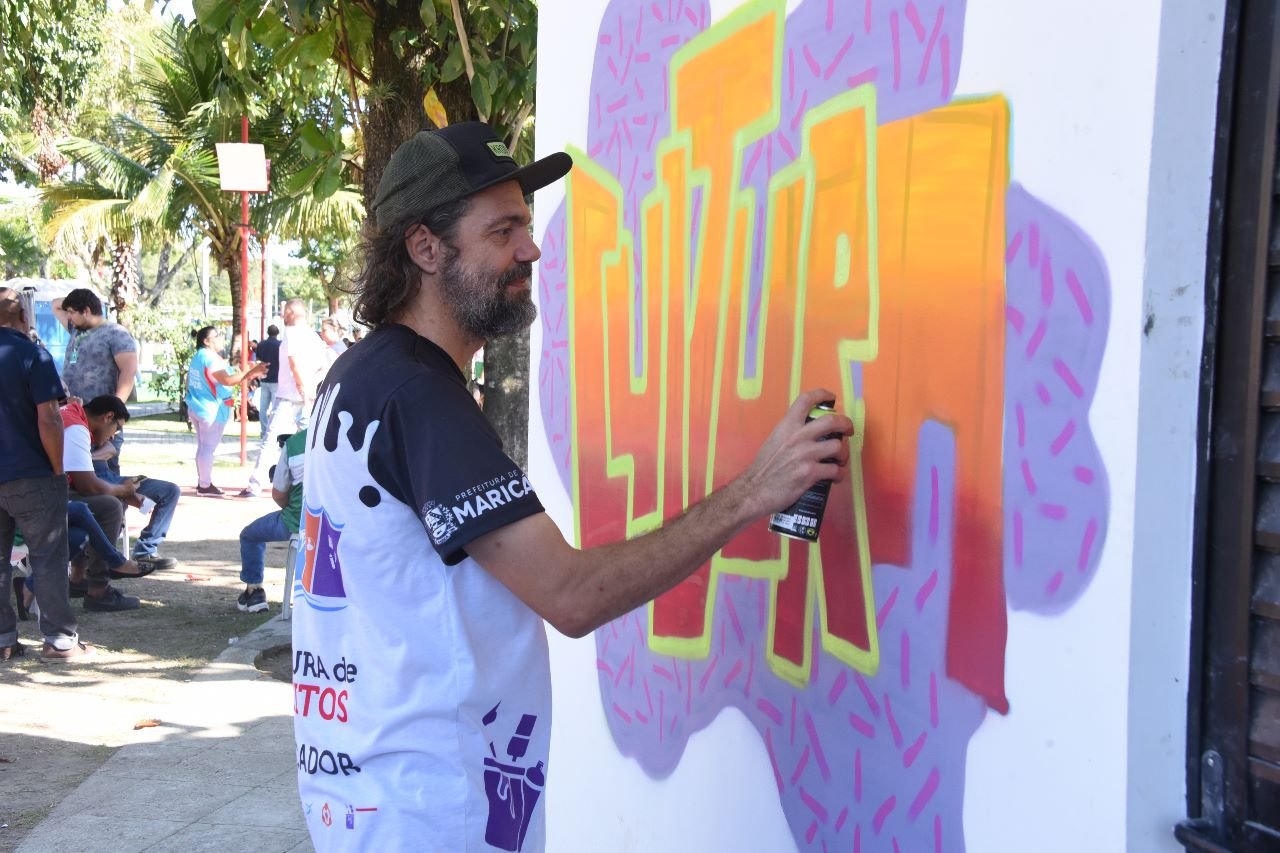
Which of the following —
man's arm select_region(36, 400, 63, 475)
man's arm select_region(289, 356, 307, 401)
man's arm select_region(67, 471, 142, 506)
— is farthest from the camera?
man's arm select_region(289, 356, 307, 401)

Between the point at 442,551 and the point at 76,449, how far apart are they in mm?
7059

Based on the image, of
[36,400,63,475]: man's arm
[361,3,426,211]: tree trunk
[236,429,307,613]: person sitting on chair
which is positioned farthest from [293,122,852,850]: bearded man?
[36,400,63,475]: man's arm

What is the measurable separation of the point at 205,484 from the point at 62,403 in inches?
239

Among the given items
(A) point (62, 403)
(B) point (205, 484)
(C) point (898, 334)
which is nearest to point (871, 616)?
(C) point (898, 334)

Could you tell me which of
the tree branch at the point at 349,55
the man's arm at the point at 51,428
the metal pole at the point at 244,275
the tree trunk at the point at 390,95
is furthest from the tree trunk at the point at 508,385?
the metal pole at the point at 244,275

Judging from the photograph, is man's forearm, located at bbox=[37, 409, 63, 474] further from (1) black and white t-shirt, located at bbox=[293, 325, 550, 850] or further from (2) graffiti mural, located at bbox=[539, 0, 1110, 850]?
(1) black and white t-shirt, located at bbox=[293, 325, 550, 850]

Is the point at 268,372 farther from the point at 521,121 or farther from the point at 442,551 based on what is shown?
the point at 442,551

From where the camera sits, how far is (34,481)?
282 inches

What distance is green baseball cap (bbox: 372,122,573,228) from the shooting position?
2.29m

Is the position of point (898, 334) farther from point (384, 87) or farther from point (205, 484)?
point (205, 484)

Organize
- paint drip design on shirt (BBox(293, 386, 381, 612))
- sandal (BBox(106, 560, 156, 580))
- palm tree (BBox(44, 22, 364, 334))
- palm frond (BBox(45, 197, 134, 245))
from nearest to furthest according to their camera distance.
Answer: paint drip design on shirt (BBox(293, 386, 381, 612)), sandal (BBox(106, 560, 156, 580)), palm tree (BBox(44, 22, 364, 334)), palm frond (BBox(45, 197, 134, 245))

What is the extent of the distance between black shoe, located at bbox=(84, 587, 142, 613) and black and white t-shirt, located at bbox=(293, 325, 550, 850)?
7149 millimetres

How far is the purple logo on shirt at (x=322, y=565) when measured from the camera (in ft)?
7.33

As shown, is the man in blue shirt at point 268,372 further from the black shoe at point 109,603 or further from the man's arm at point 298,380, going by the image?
the black shoe at point 109,603
